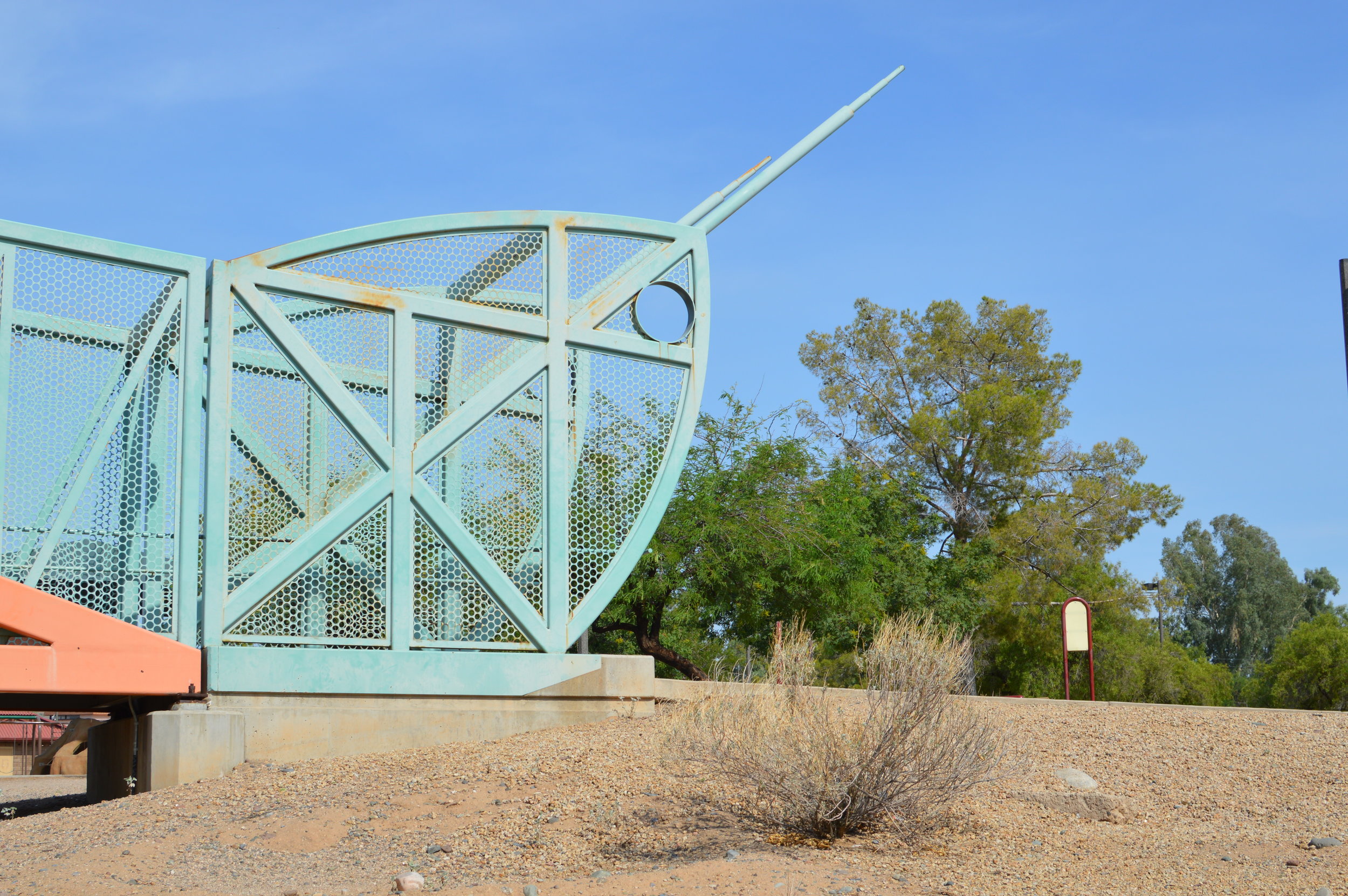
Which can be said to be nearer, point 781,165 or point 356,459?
point 356,459

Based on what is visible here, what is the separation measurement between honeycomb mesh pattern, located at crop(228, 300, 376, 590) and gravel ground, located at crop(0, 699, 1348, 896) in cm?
187

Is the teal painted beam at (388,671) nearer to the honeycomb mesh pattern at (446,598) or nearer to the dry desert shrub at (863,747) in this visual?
the honeycomb mesh pattern at (446,598)

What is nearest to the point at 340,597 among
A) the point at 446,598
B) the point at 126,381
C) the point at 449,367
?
the point at 446,598

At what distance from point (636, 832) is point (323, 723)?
3.60 metres

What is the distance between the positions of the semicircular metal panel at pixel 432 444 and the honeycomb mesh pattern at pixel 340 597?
16mm

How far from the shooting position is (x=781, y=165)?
13383mm

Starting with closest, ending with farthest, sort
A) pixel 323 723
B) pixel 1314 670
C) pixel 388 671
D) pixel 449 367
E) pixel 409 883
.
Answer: pixel 409 883 < pixel 323 723 < pixel 388 671 < pixel 449 367 < pixel 1314 670

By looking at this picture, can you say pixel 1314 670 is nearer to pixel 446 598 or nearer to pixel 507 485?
pixel 507 485

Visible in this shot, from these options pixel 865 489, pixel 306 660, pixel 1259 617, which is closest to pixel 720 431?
pixel 865 489

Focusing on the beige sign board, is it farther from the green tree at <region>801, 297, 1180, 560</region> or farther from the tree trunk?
the green tree at <region>801, 297, 1180, 560</region>

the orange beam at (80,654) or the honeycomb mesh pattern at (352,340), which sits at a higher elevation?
the honeycomb mesh pattern at (352,340)

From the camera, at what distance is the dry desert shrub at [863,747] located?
6961 mm

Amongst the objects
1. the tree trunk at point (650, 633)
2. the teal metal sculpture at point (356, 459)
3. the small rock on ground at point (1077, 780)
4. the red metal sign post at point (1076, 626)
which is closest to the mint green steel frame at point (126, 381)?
the teal metal sculpture at point (356, 459)

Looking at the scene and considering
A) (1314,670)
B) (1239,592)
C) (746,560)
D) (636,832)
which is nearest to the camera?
(636,832)
